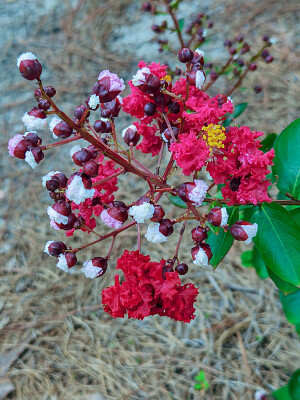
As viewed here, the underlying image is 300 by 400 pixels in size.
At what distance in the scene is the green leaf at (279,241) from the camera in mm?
1070

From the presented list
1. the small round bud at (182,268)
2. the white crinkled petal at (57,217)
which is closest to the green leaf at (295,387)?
the small round bud at (182,268)

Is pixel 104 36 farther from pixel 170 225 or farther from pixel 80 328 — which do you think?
pixel 170 225

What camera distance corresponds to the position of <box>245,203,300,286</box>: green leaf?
1070mm

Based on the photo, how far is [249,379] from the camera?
1.83 meters

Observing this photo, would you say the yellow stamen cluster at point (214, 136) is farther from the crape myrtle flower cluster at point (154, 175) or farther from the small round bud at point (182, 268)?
the small round bud at point (182, 268)

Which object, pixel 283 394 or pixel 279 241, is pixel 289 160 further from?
pixel 283 394

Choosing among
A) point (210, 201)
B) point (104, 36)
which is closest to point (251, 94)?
point (104, 36)

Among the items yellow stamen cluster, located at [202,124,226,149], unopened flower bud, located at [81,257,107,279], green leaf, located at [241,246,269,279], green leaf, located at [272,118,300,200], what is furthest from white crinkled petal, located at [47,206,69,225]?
green leaf, located at [241,246,269,279]

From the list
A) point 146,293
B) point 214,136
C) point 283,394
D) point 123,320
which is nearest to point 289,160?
point 214,136

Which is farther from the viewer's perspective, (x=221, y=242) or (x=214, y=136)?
(x=221, y=242)

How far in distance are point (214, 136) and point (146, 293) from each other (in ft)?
1.27

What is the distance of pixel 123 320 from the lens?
6.88ft

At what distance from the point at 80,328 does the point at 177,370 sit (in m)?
0.52

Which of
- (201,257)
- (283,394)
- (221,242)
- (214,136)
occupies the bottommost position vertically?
(283,394)
